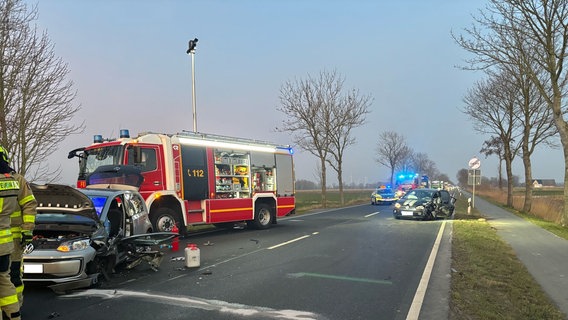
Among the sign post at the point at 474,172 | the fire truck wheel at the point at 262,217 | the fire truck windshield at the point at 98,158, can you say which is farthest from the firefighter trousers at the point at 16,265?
the sign post at the point at 474,172

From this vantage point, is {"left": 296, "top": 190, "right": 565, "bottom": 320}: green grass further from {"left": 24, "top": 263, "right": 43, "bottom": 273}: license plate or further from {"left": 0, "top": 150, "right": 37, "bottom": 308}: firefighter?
{"left": 24, "top": 263, "right": 43, "bottom": 273}: license plate

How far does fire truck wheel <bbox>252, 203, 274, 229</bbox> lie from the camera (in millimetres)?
15212

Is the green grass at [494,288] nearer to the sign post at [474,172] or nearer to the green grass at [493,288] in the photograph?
the green grass at [493,288]

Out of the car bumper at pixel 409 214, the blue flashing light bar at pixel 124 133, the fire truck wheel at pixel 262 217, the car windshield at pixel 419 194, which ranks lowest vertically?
the car bumper at pixel 409 214

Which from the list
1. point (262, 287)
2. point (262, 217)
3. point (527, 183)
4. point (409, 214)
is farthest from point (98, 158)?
point (527, 183)

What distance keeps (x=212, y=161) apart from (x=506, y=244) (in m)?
9.05

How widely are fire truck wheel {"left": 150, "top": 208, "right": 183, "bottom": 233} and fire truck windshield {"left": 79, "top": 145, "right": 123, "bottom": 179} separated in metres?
1.73

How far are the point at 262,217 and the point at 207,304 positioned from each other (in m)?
10.00

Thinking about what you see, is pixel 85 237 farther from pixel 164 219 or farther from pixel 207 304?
pixel 164 219

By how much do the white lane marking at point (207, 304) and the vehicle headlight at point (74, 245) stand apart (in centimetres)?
66

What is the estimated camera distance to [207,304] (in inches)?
223

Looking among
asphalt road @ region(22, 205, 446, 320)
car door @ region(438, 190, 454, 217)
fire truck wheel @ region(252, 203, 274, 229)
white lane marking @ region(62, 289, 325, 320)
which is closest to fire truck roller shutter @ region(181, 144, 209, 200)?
asphalt road @ region(22, 205, 446, 320)

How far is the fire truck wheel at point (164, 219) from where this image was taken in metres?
11.3

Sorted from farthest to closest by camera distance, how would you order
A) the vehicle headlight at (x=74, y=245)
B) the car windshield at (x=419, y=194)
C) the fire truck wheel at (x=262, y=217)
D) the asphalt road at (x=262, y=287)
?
the car windshield at (x=419, y=194)
the fire truck wheel at (x=262, y=217)
the vehicle headlight at (x=74, y=245)
the asphalt road at (x=262, y=287)
